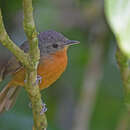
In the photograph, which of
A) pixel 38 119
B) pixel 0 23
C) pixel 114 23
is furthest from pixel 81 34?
pixel 114 23

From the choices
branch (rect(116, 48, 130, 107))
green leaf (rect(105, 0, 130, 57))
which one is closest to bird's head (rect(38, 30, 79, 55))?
branch (rect(116, 48, 130, 107))

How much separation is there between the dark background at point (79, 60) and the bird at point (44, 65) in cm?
51

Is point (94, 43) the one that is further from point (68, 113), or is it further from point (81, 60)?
point (68, 113)

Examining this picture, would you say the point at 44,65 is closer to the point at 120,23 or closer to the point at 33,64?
the point at 33,64

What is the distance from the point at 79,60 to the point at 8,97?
1.36 metres

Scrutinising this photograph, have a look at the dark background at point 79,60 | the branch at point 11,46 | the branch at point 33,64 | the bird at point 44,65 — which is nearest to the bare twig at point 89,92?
the dark background at point 79,60

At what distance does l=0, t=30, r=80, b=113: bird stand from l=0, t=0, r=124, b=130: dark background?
1.69 ft

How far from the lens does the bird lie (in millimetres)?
3303

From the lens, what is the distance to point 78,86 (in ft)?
15.6

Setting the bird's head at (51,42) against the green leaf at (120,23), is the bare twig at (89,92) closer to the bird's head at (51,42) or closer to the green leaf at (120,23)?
the bird's head at (51,42)

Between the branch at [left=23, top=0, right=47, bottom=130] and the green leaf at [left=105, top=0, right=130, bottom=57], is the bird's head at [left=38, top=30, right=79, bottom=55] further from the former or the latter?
the green leaf at [left=105, top=0, right=130, bottom=57]

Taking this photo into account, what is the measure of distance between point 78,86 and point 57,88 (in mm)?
285

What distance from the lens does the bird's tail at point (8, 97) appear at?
3557 mm

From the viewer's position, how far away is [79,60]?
15.7 ft
